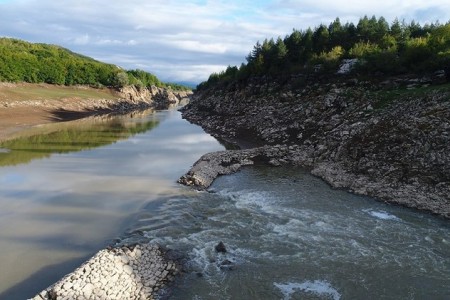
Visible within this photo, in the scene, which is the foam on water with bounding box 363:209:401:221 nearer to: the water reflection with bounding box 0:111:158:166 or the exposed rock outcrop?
the water reflection with bounding box 0:111:158:166

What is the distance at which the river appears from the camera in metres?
17.6

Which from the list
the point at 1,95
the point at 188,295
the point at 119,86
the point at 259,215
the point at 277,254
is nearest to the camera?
the point at 188,295

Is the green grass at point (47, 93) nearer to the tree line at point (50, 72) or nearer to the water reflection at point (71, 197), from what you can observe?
the tree line at point (50, 72)

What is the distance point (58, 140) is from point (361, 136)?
42.7m

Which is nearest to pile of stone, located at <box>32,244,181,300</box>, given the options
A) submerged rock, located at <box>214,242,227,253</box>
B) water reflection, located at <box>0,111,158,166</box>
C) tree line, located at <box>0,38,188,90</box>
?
submerged rock, located at <box>214,242,227,253</box>

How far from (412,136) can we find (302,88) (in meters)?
32.3

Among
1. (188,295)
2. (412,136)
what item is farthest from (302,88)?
(188,295)

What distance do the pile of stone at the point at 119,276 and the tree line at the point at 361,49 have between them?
45.6 m

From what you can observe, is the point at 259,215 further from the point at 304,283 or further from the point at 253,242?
the point at 304,283

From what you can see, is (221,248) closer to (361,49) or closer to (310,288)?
(310,288)

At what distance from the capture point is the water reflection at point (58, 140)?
4388 centimetres

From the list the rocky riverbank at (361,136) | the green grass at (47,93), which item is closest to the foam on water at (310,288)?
the rocky riverbank at (361,136)

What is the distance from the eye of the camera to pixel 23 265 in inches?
724

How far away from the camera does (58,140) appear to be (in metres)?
56.4
